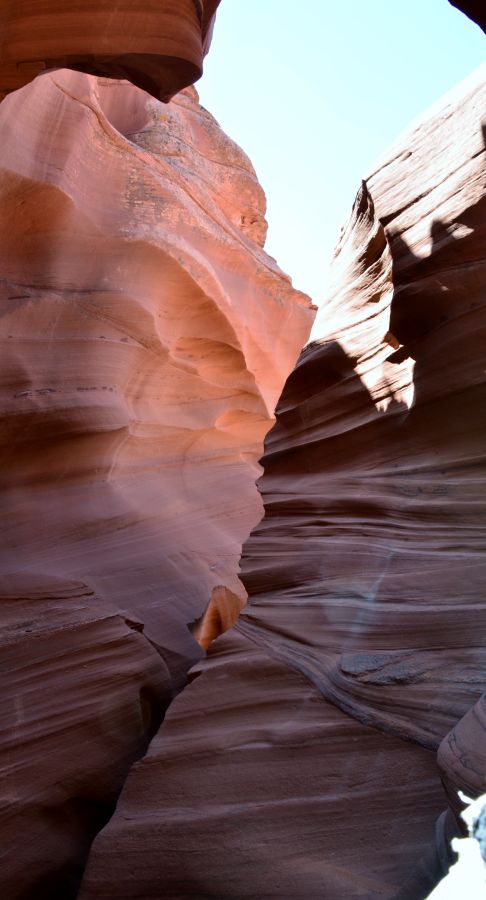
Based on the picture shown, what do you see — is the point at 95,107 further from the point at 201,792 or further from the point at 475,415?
the point at 201,792

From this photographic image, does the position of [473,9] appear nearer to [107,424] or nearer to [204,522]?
[107,424]

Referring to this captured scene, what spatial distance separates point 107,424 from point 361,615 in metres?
3.63

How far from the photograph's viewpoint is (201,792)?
401 cm

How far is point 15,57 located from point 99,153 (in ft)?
9.86

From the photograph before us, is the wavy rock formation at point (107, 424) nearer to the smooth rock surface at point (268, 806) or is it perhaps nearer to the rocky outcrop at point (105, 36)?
the smooth rock surface at point (268, 806)

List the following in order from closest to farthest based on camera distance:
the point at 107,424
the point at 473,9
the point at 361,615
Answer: the point at 473,9
the point at 361,615
the point at 107,424

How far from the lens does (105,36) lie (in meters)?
4.54

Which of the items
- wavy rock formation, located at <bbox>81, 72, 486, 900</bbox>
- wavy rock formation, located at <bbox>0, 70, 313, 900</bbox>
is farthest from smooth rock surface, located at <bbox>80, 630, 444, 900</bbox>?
wavy rock formation, located at <bbox>0, 70, 313, 900</bbox>

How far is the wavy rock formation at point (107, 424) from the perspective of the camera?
5.25 metres

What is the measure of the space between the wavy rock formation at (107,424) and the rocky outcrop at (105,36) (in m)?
1.99

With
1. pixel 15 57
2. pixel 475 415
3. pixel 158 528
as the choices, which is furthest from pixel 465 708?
pixel 158 528

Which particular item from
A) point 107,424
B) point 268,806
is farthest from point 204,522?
point 268,806

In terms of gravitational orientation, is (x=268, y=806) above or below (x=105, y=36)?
below

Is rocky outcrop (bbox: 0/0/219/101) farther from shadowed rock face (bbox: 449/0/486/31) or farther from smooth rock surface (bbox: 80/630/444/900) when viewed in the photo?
smooth rock surface (bbox: 80/630/444/900)
